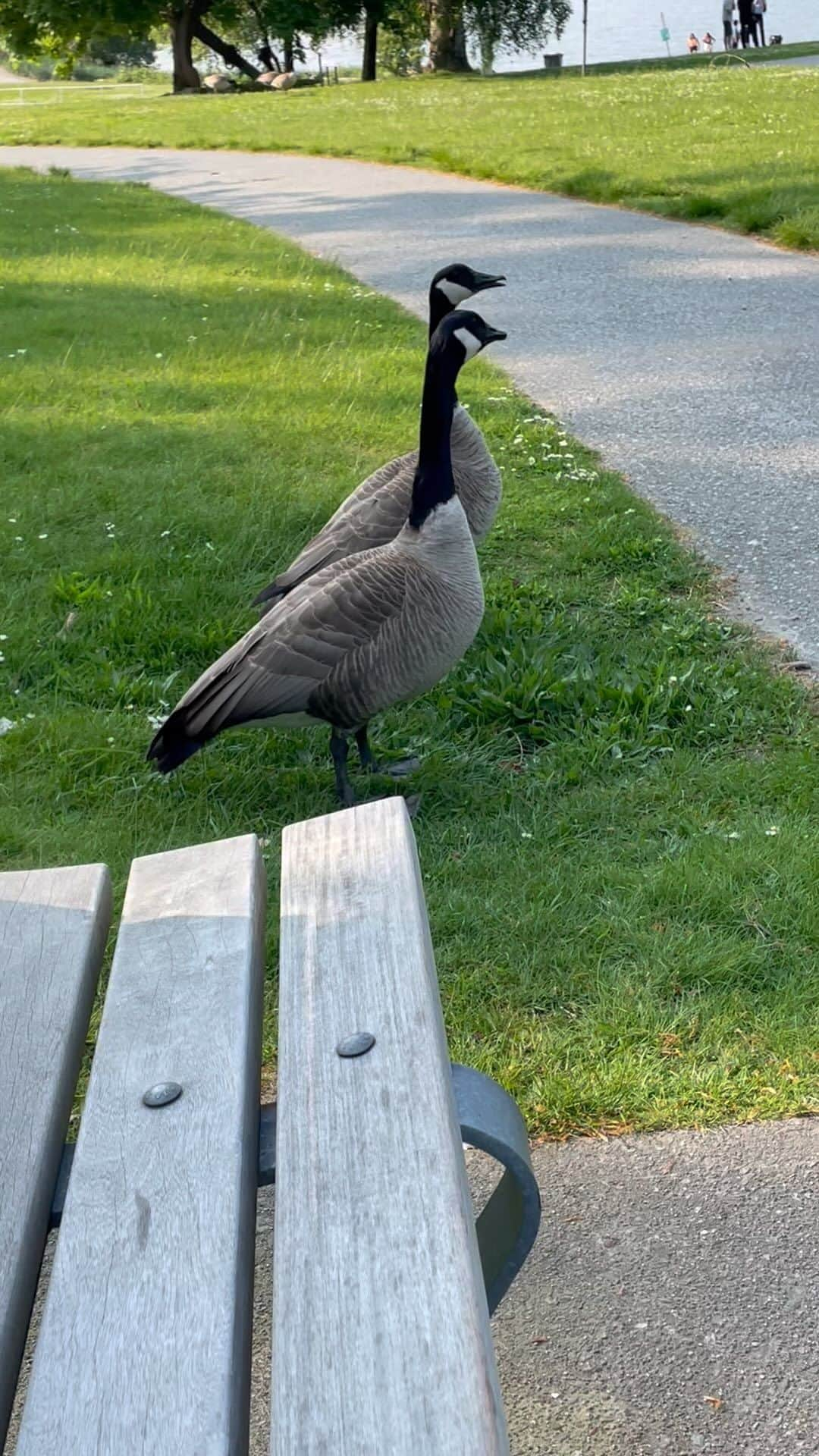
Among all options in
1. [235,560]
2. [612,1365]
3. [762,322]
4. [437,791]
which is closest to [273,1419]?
[612,1365]

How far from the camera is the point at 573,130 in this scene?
17.8m

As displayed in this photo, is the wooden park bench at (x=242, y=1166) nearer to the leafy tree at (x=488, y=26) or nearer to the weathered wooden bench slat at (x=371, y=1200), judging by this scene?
the weathered wooden bench slat at (x=371, y=1200)

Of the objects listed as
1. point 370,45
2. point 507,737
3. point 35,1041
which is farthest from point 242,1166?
point 370,45

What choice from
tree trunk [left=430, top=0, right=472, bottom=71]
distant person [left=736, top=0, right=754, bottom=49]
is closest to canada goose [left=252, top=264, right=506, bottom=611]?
tree trunk [left=430, top=0, right=472, bottom=71]

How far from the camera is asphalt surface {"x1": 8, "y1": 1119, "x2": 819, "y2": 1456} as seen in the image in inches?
77.0

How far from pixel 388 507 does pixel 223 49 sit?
140 ft

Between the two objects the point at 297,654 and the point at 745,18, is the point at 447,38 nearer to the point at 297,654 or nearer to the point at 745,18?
the point at 745,18

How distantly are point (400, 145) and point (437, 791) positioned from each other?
15891 mm

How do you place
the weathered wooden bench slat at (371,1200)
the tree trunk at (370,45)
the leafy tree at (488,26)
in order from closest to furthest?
the weathered wooden bench slat at (371,1200)
the leafy tree at (488,26)
the tree trunk at (370,45)

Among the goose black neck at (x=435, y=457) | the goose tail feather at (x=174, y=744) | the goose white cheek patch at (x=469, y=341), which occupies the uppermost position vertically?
the goose white cheek patch at (x=469, y=341)

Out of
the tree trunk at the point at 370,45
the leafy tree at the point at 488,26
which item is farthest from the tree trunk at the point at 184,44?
the leafy tree at the point at 488,26

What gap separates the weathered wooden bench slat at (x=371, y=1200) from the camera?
111cm

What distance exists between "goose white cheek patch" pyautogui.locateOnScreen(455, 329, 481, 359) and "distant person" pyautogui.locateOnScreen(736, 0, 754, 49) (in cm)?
4220

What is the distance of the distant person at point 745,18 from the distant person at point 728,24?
0.99 feet
